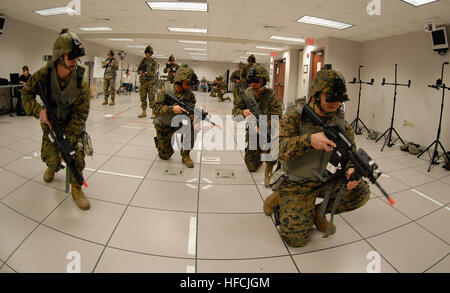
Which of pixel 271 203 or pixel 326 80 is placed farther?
Result: pixel 271 203

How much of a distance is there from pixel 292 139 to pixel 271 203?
0.70 meters

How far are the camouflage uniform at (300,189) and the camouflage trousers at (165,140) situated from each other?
1787 mm

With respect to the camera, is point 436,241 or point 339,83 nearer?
point 339,83

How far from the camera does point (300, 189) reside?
173cm

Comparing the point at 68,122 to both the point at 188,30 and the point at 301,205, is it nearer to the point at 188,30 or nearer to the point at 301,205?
the point at 301,205

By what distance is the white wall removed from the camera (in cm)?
489

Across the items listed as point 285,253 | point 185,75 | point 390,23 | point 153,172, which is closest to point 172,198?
point 153,172


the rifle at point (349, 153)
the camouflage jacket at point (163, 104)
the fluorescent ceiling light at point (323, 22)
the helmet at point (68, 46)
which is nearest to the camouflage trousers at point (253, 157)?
the camouflage jacket at point (163, 104)

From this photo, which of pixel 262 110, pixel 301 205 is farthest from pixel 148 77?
pixel 301 205

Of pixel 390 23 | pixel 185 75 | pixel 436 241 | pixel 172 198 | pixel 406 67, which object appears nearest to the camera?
pixel 436 241

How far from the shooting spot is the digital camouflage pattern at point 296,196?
5.35ft
